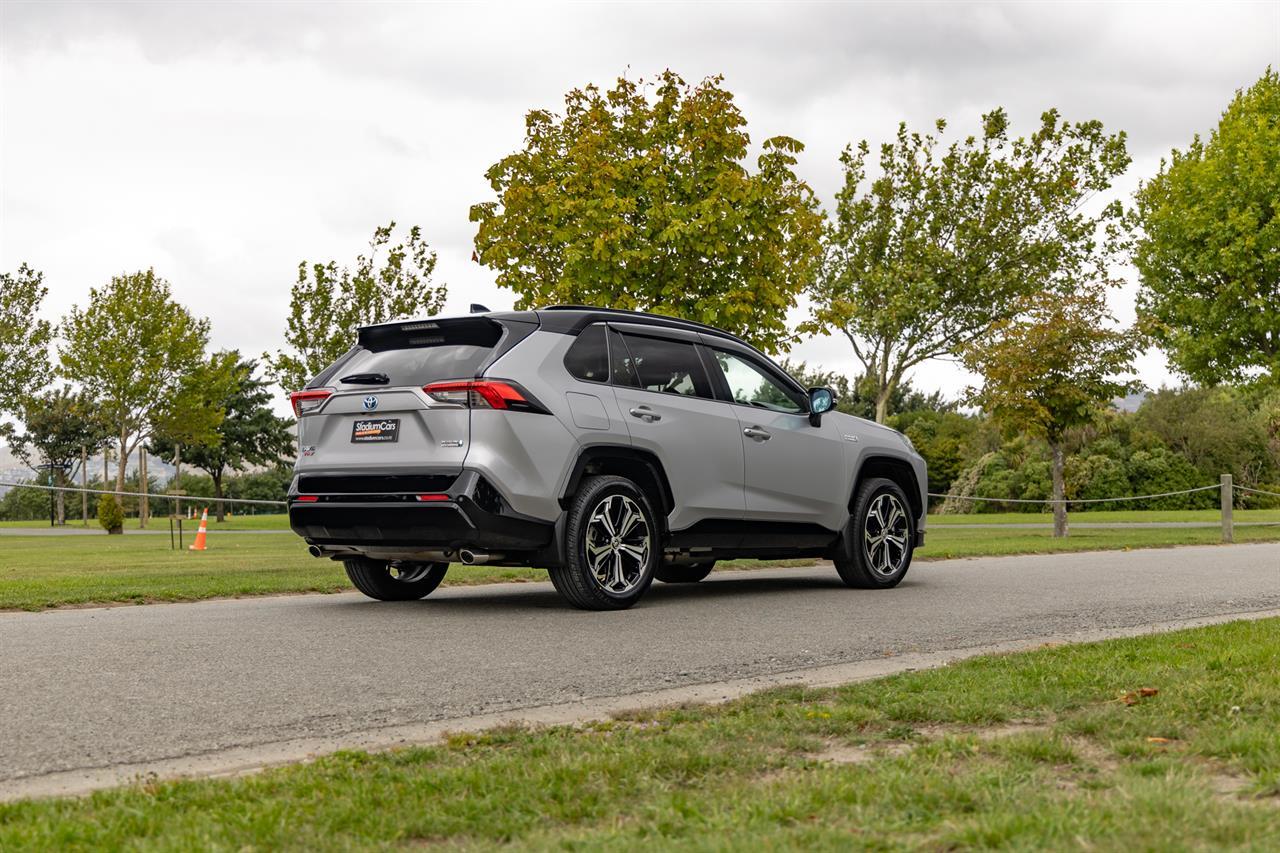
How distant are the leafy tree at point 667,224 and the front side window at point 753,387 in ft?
25.5

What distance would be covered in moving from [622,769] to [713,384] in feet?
20.1

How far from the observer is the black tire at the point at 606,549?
844 cm

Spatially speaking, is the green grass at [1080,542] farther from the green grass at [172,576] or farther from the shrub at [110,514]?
the shrub at [110,514]

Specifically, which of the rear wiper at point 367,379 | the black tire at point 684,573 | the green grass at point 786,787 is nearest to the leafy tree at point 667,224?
the black tire at point 684,573

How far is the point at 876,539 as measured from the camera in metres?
11.0

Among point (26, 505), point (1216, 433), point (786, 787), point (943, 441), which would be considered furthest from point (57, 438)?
point (786, 787)

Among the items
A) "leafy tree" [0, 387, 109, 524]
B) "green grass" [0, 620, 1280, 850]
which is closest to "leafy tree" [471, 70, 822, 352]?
"green grass" [0, 620, 1280, 850]

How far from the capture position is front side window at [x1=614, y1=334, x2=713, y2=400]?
9.22 metres

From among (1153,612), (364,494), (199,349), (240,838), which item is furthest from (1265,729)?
(199,349)

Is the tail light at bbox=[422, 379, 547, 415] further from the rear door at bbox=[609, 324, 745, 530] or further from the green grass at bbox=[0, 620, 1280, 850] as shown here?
the green grass at bbox=[0, 620, 1280, 850]

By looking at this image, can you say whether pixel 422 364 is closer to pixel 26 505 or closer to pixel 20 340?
pixel 20 340

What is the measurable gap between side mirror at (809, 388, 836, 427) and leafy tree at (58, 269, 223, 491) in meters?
39.6

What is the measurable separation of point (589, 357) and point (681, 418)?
33.3 inches

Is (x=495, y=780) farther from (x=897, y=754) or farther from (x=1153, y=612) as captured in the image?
(x=1153, y=612)
